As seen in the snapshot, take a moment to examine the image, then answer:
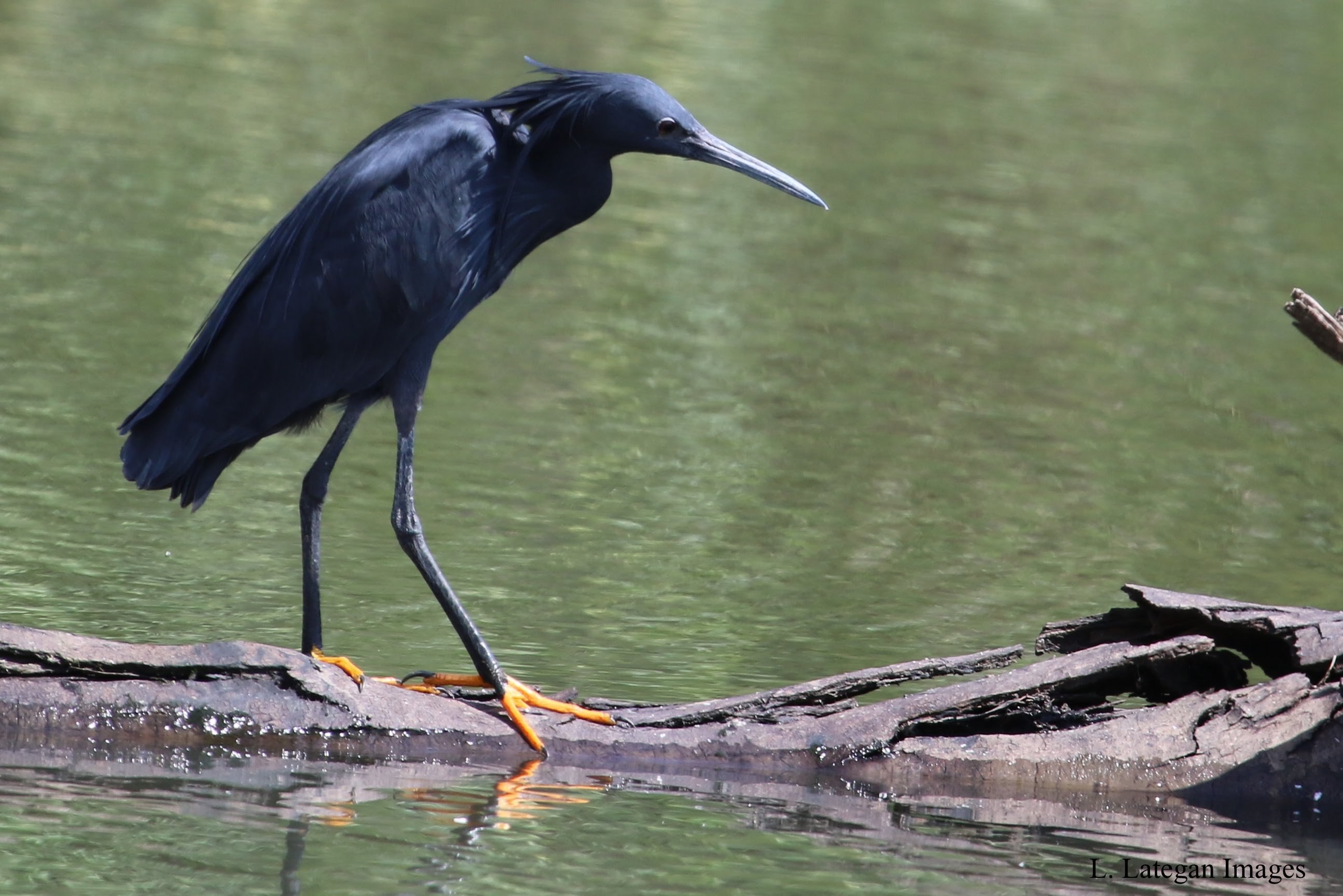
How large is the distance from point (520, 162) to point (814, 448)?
494 cm

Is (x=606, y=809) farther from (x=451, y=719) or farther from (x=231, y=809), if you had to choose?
(x=231, y=809)

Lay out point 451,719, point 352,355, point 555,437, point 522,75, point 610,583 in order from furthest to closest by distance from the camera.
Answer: point 522,75, point 555,437, point 610,583, point 352,355, point 451,719

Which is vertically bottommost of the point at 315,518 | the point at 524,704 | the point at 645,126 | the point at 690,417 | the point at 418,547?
the point at 524,704

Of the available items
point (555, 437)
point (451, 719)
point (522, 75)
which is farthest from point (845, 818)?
point (522, 75)

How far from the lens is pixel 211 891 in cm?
502

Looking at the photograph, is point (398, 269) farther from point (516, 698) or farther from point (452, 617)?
point (516, 698)

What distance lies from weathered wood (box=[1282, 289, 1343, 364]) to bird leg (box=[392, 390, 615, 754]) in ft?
7.91

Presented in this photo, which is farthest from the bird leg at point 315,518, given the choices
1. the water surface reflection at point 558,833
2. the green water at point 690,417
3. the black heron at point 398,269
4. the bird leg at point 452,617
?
the water surface reflection at point 558,833

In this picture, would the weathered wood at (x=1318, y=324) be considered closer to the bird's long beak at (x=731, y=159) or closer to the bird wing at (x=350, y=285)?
the bird's long beak at (x=731, y=159)

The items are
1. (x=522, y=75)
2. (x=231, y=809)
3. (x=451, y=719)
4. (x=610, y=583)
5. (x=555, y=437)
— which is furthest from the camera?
(x=522, y=75)

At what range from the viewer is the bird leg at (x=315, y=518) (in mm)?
6520

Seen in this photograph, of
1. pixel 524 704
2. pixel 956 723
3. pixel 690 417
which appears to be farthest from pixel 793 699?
pixel 690 417

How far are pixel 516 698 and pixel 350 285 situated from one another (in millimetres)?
1435

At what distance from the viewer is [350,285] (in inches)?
251
